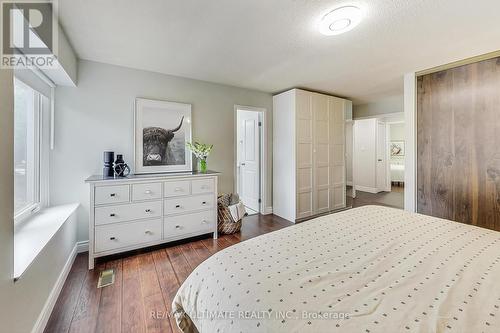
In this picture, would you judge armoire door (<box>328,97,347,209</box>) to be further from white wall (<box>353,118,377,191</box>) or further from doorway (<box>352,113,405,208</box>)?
white wall (<box>353,118,377,191</box>)

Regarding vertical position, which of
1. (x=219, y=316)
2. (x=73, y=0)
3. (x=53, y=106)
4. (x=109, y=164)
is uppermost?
(x=73, y=0)

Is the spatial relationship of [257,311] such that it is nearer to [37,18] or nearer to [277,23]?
[277,23]

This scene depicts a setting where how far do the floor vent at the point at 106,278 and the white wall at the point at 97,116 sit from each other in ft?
2.50

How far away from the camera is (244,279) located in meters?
0.93

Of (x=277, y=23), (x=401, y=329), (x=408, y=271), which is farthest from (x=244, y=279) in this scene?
(x=277, y=23)

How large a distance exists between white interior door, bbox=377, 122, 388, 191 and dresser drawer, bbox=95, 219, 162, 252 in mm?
5990

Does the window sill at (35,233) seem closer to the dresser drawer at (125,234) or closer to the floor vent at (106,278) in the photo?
the dresser drawer at (125,234)

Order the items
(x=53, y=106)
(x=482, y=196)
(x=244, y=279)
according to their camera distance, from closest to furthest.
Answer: (x=244, y=279) < (x=53, y=106) < (x=482, y=196)

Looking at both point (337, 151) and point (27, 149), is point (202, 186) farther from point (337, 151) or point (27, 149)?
point (337, 151)

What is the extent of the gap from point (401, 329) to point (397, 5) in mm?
2088

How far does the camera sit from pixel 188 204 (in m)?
2.75

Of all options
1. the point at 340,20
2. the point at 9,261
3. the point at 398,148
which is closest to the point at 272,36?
the point at 340,20

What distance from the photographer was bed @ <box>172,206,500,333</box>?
0.70m

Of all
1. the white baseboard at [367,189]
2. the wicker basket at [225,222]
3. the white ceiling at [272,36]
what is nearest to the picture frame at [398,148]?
the white baseboard at [367,189]
